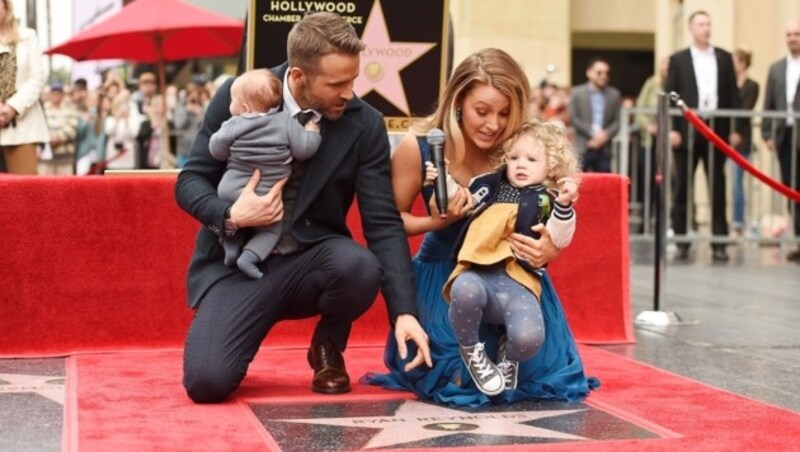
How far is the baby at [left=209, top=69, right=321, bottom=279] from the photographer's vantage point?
18.5 ft

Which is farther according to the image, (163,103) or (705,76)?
(163,103)

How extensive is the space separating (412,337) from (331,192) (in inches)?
26.4

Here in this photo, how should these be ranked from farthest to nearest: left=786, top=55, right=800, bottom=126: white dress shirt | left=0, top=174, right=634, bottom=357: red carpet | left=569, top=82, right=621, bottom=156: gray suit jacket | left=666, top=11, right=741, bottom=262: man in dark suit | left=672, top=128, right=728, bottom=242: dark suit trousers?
left=569, top=82, right=621, bottom=156: gray suit jacket, left=786, top=55, right=800, bottom=126: white dress shirt, left=672, top=128, right=728, bottom=242: dark suit trousers, left=666, top=11, right=741, bottom=262: man in dark suit, left=0, top=174, right=634, bottom=357: red carpet

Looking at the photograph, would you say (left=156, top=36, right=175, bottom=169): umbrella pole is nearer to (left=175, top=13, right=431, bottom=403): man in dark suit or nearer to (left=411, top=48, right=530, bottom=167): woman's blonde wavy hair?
(left=175, top=13, right=431, bottom=403): man in dark suit

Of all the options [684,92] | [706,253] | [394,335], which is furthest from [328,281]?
[706,253]

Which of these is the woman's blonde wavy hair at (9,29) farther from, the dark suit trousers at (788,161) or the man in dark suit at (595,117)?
the man in dark suit at (595,117)

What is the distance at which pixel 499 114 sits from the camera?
228 inches

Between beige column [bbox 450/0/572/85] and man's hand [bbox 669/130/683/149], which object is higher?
beige column [bbox 450/0/572/85]

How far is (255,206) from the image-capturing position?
221 inches

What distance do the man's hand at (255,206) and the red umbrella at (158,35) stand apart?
10771mm

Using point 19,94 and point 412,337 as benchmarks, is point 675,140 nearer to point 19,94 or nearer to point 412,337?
point 19,94

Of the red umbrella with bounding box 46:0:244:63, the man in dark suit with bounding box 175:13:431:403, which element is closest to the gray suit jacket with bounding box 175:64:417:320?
the man in dark suit with bounding box 175:13:431:403

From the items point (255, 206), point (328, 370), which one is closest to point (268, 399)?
point (328, 370)

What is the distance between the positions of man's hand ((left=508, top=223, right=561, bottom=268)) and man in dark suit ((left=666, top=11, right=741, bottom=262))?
8.02 meters
